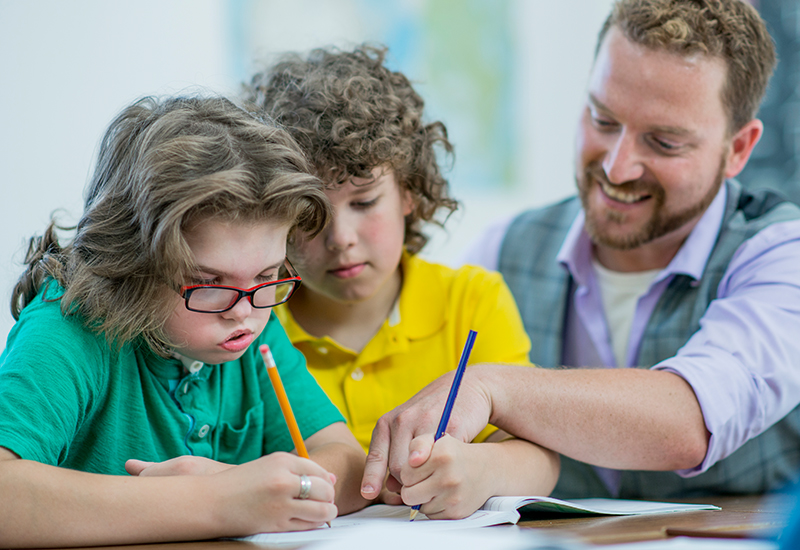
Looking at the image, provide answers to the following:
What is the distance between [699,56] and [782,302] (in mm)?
527

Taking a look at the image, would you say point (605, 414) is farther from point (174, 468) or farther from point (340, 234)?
point (174, 468)

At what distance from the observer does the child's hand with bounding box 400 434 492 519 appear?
856 mm

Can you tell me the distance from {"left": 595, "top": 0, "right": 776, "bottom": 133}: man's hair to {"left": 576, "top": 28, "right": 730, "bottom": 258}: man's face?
2cm

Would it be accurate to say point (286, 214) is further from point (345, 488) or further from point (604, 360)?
point (604, 360)

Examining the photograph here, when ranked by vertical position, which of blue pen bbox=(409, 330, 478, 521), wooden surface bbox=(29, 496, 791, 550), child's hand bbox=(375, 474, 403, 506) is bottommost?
child's hand bbox=(375, 474, 403, 506)

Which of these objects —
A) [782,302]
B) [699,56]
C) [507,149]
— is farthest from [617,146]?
[507,149]

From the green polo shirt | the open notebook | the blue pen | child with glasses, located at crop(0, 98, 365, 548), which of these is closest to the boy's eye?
child with glasses, located at crop(0, 98, 365, 548)

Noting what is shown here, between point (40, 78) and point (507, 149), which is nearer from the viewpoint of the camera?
point (40, 78)

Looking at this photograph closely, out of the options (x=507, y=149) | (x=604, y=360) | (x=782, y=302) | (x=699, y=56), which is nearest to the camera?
(x=782, y=302)

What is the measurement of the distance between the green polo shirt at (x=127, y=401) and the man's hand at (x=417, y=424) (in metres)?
0.13

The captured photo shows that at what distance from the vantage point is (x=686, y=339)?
1.46 meters

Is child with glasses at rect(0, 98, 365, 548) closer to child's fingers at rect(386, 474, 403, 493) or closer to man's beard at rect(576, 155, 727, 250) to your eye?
child's fingers at rect(386, 474, 403, 493)

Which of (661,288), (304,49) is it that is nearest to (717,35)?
(661,288)

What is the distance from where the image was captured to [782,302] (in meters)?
1.28
